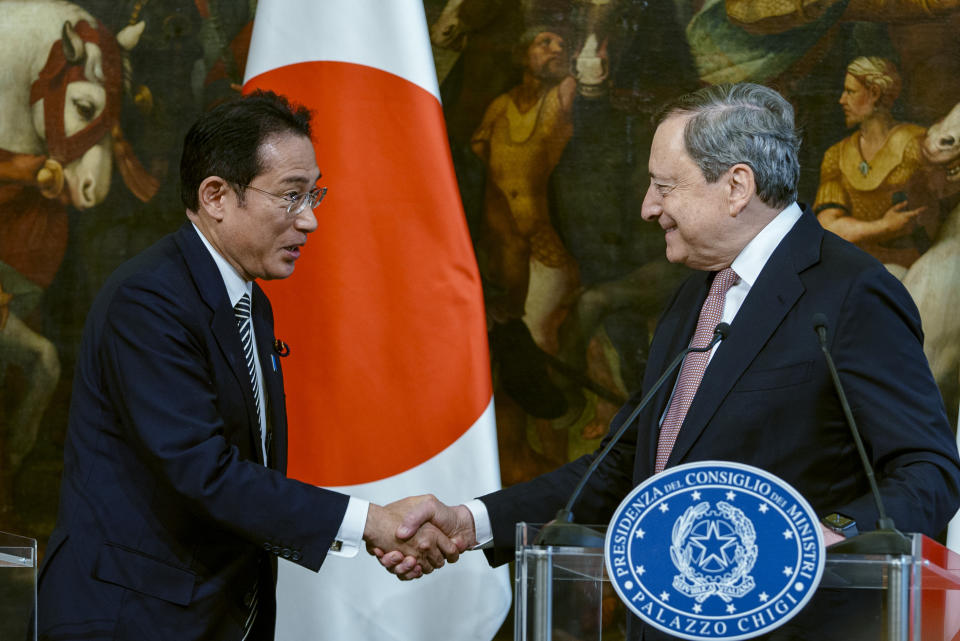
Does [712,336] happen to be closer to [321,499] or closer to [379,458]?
[321,499]

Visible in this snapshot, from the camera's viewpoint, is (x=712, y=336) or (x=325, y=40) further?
(x=325, y=40)

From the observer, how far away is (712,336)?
260 cm

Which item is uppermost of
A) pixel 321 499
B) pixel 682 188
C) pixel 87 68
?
pixel 87 68

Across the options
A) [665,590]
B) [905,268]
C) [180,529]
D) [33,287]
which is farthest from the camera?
[33,287]

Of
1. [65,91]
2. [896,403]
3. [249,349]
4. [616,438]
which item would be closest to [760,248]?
[896,403]

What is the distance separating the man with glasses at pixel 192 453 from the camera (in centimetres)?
247

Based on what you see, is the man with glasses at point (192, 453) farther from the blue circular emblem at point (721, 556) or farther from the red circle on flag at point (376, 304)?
the blue circular emblem at point (721, 556)

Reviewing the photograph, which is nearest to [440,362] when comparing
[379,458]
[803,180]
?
[379,458]

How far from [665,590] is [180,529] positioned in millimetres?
1386

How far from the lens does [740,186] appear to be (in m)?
2.61

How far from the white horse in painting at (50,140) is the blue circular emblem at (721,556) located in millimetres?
3485

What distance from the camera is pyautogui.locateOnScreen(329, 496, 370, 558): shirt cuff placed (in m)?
2.72

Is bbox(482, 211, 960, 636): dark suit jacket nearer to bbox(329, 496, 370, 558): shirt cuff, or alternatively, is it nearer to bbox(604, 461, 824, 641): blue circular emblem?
bbox(604, 461, 824, 641): blue circular emblem

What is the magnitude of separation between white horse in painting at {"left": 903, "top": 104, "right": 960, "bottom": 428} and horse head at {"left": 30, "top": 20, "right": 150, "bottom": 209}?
323 centimetres
